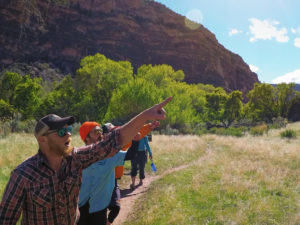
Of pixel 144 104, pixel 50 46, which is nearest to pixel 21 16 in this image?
pixel 50 46

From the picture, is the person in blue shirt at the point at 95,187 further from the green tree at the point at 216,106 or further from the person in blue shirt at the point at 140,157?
the green tree at the point at 216,106

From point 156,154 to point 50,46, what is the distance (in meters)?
70.9

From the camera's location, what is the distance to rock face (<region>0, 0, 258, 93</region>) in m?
64.4

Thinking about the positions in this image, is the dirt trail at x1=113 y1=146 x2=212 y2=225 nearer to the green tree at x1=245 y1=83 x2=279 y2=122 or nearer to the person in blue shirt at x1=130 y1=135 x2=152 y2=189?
the person in blue shirt at x1=130 y1=135 x2=152 y2=189

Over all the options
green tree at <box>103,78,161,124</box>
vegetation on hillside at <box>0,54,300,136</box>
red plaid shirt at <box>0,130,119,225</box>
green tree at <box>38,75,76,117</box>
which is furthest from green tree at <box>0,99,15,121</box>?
red plaid shirt at <box>0,130,119,225</box>

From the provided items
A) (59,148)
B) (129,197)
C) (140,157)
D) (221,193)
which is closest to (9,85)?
(140,157)

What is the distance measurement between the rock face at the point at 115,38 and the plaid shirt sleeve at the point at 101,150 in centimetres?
6794

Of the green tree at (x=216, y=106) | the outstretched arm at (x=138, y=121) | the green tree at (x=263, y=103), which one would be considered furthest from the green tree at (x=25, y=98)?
the green tree at (x=263, y=103)

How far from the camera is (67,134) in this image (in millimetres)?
1469

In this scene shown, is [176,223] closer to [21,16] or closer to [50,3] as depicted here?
[21,16]

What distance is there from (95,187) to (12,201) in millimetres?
1311

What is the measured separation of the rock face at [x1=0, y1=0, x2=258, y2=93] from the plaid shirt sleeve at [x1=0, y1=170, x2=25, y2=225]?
68.0 metres

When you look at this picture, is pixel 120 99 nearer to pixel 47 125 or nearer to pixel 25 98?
pixel 25 98

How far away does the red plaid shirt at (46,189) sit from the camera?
1304 millimetres
